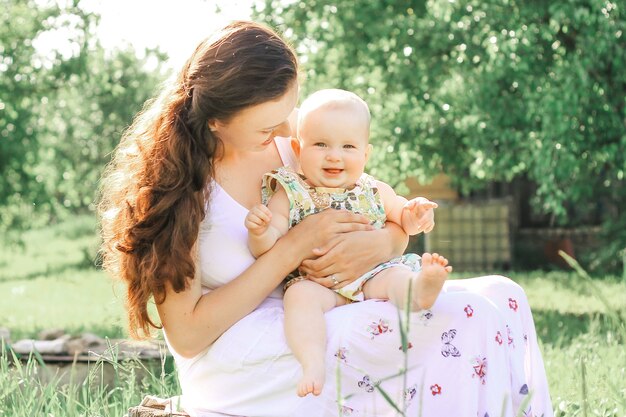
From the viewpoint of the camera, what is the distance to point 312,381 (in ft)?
7.66

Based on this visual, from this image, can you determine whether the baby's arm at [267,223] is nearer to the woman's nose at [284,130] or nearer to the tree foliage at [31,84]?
the woman's nose at [284,130]

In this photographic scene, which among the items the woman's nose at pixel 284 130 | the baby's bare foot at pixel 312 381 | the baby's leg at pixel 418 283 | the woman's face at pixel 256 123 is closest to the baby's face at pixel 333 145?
the woman's face at pixel 256 123

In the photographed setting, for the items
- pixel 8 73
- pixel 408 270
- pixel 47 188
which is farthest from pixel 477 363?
pixel 47 188

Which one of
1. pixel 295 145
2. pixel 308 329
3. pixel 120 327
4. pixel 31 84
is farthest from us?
pixel 31 84

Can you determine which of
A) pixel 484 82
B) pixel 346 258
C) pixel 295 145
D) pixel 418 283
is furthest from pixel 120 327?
pixel 418 283

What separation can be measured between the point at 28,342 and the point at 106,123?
14179 millimetres

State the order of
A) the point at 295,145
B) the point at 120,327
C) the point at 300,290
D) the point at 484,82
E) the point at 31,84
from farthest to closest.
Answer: the point at 31,84 → the point at 484,82 → the point at 120,327 → the point at 295,145 → the point at 300,290

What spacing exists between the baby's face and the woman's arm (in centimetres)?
23

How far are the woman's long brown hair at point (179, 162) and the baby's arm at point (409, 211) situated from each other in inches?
19.4

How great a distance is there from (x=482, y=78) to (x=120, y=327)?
3.66 metres

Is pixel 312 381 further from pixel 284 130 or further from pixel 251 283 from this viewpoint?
pixel 284 130

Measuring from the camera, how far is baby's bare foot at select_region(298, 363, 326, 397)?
7.66 feet

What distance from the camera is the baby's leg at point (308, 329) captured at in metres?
2.35

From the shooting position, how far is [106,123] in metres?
18.6
